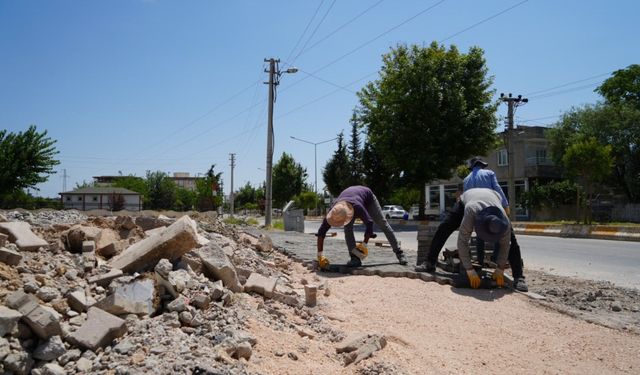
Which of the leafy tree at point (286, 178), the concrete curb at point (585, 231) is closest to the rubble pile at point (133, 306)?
the concrete curb at point (585, 231)

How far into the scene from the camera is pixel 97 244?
5.46m

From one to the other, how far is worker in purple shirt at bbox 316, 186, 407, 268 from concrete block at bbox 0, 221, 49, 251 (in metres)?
3.75

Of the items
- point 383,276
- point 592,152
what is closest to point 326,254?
point 383,276

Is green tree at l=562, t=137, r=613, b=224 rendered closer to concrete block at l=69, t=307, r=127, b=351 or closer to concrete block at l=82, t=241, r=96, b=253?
concrete block at l=82, t=241, r=96, b=253

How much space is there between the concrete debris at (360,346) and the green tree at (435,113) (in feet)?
72.3

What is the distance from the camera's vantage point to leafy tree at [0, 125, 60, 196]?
104 feet

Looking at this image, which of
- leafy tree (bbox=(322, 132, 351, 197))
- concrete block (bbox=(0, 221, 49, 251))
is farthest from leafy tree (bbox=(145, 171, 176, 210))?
concrete block (bbox=(0, 221, 49, 251))

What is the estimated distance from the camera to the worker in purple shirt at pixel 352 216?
7.24m

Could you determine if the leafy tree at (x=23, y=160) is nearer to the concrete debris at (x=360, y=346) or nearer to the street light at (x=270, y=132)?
the street light at (x=270, y=132)

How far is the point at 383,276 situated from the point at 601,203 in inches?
1383

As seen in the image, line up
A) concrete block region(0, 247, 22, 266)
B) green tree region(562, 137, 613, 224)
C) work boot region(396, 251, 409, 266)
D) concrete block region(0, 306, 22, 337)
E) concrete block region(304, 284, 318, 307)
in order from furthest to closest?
green tree region(562, 137, 613, 224) → work boot region(396, 251, 409, 266) → concrete block region(304, 284, 318, 307) → concrete block region(0, 247, 22, 266) → concrete block region(0, 306, 22, 337)

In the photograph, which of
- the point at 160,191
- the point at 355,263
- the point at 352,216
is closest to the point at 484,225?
the point at 352,216

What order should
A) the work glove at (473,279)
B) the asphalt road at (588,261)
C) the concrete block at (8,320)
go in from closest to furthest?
the concrete block at (8,320) → the work glove at (473,279) → the asphalt road at (588,261)

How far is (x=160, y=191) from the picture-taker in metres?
72.3
